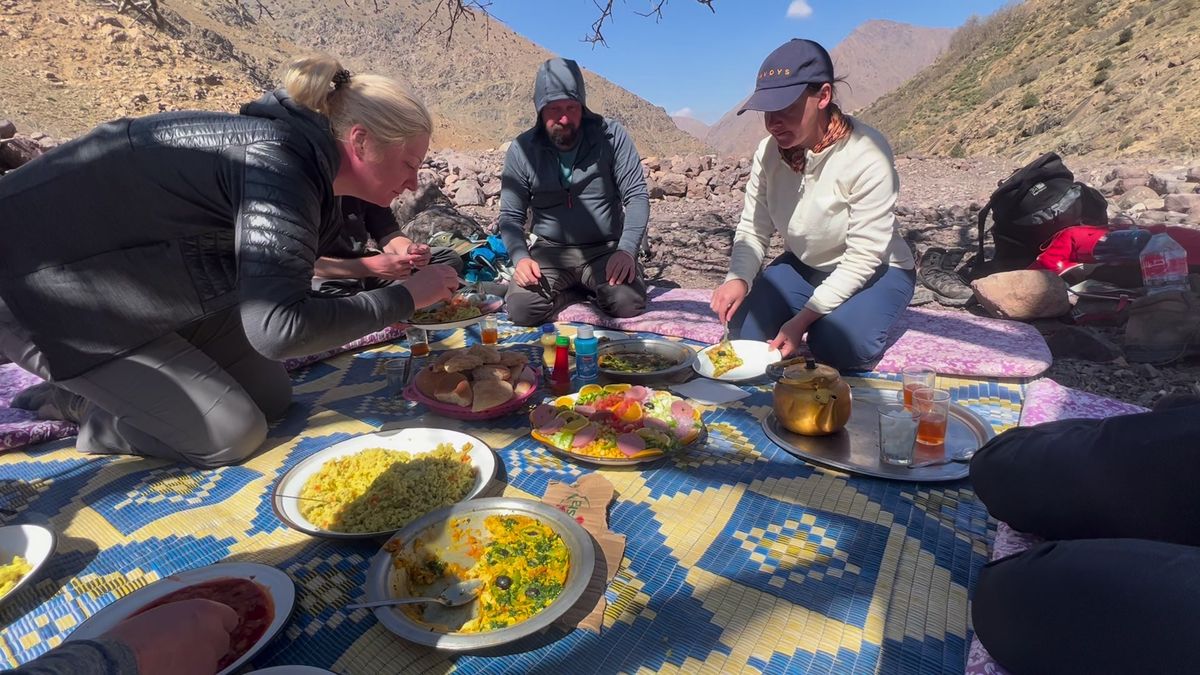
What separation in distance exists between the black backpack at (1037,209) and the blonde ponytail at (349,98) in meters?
4.65

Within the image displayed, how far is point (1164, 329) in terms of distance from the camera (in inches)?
142

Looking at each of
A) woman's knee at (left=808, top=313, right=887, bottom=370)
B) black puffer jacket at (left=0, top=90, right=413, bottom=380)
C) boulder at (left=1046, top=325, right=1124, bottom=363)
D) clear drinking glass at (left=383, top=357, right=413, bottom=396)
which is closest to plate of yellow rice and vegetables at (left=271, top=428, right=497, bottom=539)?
black puffer jacket at (left=0, top=90, right=413, bottom=380)

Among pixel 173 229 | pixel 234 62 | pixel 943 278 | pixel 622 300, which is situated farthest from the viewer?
pixel 234 62

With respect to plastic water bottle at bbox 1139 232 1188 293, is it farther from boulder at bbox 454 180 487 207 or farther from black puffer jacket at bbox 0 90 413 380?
boulder at bbox 454 180 487 207

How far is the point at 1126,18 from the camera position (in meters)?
21.4

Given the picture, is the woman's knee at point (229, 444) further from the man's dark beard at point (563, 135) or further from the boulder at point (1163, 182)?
A: the boulder at point (1163, 182)

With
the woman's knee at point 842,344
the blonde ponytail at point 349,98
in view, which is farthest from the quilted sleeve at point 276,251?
the woman's knee at point 842,344

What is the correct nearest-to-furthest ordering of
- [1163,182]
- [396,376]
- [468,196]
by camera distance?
[396,376] → [1163,182] → [468,196]

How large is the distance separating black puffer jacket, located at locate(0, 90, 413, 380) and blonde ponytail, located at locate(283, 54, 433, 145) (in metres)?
0.06

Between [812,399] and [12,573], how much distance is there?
98.5 inches

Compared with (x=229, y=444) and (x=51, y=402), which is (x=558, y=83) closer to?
(x=229, y=444)

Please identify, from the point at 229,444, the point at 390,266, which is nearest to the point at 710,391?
the point at 390,266

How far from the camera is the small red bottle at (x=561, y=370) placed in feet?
9.27

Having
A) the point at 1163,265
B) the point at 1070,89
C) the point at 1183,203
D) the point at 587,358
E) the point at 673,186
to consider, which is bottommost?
the point at 587,358
